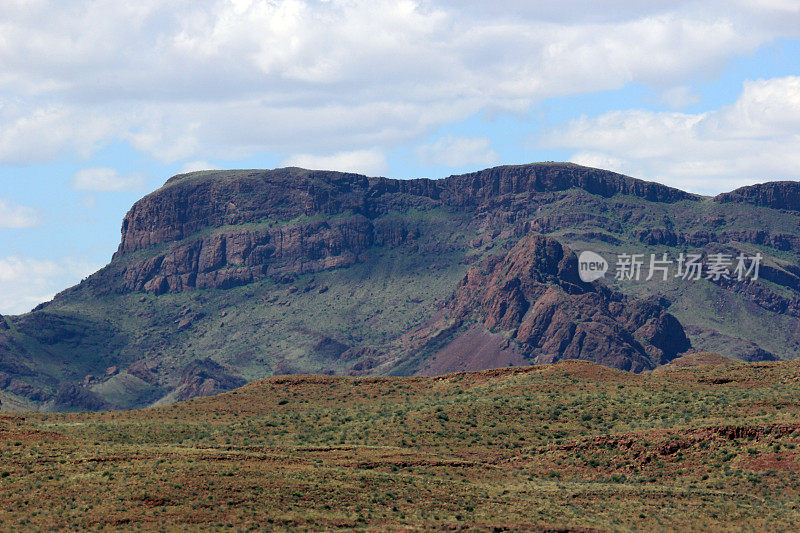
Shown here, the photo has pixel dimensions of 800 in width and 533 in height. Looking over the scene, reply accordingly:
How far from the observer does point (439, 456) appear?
82.8 metres

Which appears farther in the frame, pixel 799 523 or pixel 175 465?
pixel 175 465

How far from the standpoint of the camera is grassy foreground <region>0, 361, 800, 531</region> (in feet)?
206

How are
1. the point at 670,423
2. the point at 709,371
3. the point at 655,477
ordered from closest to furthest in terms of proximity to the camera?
1. the point at 655,477
2. the point at 670,423
3. the point at 709,371

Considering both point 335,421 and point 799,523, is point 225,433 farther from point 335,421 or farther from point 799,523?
point 799,523

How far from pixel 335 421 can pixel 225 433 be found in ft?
32.0

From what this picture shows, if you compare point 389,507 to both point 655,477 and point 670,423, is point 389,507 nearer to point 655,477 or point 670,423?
point 655,477

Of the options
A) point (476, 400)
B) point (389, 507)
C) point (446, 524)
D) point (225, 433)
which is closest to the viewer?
point (446, 524)

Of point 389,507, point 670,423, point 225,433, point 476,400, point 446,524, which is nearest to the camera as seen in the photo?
point 446,524

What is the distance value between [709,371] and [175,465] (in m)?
63.3

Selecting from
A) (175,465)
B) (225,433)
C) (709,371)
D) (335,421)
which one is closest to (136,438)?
(225,433)

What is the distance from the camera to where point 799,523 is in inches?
2547

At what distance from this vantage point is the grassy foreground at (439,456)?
6266 cm

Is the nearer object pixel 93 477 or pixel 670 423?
pixel 93 477

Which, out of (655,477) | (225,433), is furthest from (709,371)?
(225,433)
